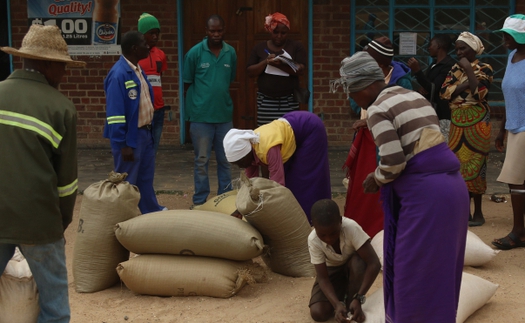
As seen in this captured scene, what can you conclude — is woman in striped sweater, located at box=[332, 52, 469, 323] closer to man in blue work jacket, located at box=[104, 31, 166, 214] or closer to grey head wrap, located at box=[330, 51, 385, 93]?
grey head wrap, located at box=[330, 51, 385, 93]

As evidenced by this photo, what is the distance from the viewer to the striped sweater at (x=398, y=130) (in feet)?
11.0

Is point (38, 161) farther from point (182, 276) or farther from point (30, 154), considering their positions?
point (182, 276)

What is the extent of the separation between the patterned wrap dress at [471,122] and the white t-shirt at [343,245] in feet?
8.55

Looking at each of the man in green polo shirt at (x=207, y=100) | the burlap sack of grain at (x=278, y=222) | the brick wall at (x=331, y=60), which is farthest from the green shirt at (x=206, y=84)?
the brick wall at (x=331, y=60)

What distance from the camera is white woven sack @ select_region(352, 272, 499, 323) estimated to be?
13.5ft

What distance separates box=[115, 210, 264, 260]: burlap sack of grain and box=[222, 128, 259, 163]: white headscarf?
1.79 ft

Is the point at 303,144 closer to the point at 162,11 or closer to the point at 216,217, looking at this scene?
the point at 216,217

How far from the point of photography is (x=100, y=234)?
4.86m

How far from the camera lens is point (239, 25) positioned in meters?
10.2

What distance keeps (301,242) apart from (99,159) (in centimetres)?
555

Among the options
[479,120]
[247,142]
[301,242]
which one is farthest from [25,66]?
[479,120]

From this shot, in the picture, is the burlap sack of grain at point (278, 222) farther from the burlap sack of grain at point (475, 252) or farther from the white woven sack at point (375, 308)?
the white woven sack at point (375, 308)

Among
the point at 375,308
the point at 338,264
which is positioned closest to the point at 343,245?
the point at 338,264

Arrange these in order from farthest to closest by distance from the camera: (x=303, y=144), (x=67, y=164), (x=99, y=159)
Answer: (x=99, y=159), (x=303, y=144), (x=67, y=164)
